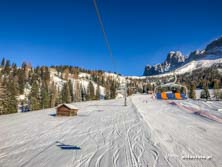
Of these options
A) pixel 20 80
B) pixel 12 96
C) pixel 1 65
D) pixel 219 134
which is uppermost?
pixel 1 65

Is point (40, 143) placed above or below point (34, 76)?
below

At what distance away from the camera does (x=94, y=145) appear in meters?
9.14

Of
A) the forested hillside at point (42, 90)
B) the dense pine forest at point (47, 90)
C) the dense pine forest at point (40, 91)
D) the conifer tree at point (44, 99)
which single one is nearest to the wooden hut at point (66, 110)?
the forested hillside at point (42, 90)

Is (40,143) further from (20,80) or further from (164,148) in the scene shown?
(20,80)

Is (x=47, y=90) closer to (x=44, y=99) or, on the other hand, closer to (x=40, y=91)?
(x=40, y=91)

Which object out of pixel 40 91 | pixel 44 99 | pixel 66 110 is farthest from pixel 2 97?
pixel 66 110

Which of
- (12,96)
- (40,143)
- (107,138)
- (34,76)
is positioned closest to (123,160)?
(107,138)

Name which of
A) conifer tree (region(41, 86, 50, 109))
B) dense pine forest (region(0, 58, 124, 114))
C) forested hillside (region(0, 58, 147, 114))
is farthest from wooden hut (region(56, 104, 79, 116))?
conifer tree (region(41, 86, 50, 109))

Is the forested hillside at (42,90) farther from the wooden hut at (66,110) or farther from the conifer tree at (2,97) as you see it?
the wooden hut at (66,110)

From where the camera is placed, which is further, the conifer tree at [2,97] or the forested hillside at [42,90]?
the forested hillside at [42,90]

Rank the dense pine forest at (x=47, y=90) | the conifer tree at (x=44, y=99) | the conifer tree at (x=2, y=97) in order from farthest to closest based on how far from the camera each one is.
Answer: the conifer tree at (x=44, y=99) → the dense pine forest at (x=47, y=90) → the conifer tree at (x=2, y=97)

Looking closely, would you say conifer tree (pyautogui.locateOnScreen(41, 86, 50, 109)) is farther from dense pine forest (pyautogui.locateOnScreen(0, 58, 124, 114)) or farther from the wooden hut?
the wooden hut

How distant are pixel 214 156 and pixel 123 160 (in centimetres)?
416

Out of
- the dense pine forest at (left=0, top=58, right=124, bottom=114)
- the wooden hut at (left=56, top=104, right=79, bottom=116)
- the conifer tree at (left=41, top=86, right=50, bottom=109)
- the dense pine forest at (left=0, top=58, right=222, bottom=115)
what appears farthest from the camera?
the conifer tree at (left=41, top=86, right=50, bottom=109)
